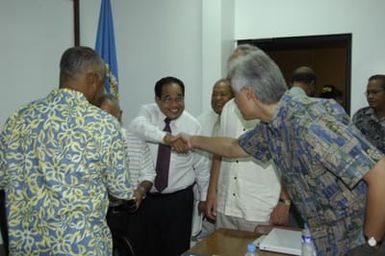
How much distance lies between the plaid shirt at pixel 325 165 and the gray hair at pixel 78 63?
0.77 m

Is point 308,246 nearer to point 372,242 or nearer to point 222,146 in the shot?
point 372,242

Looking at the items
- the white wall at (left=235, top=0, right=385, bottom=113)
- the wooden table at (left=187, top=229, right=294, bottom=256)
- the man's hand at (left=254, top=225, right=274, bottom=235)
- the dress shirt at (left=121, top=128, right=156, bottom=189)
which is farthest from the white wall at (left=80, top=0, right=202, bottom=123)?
the wooden table at (left=187, top=229, right=294, bottom=256)

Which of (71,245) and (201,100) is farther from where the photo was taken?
(201,100)

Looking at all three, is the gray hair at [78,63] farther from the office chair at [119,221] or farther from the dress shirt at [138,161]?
the dress shirt at [138,161]

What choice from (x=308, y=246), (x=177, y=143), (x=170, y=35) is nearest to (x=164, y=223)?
(x=177, y=143)

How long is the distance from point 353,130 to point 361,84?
2715mm

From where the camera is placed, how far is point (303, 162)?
1.54 m

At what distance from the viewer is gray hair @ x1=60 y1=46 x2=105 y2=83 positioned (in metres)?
1.72

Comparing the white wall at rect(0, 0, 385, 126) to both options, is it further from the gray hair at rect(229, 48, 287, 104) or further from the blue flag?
the gray hair at rect(229, 48, 287, 104)

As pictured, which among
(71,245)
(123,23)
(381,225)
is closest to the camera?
(381,225)

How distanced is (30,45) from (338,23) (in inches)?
113

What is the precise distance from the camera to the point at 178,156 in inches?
115

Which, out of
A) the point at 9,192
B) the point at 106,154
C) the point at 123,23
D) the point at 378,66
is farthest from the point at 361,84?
the point at 9,192

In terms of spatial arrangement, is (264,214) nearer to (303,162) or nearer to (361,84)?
(303,162)
